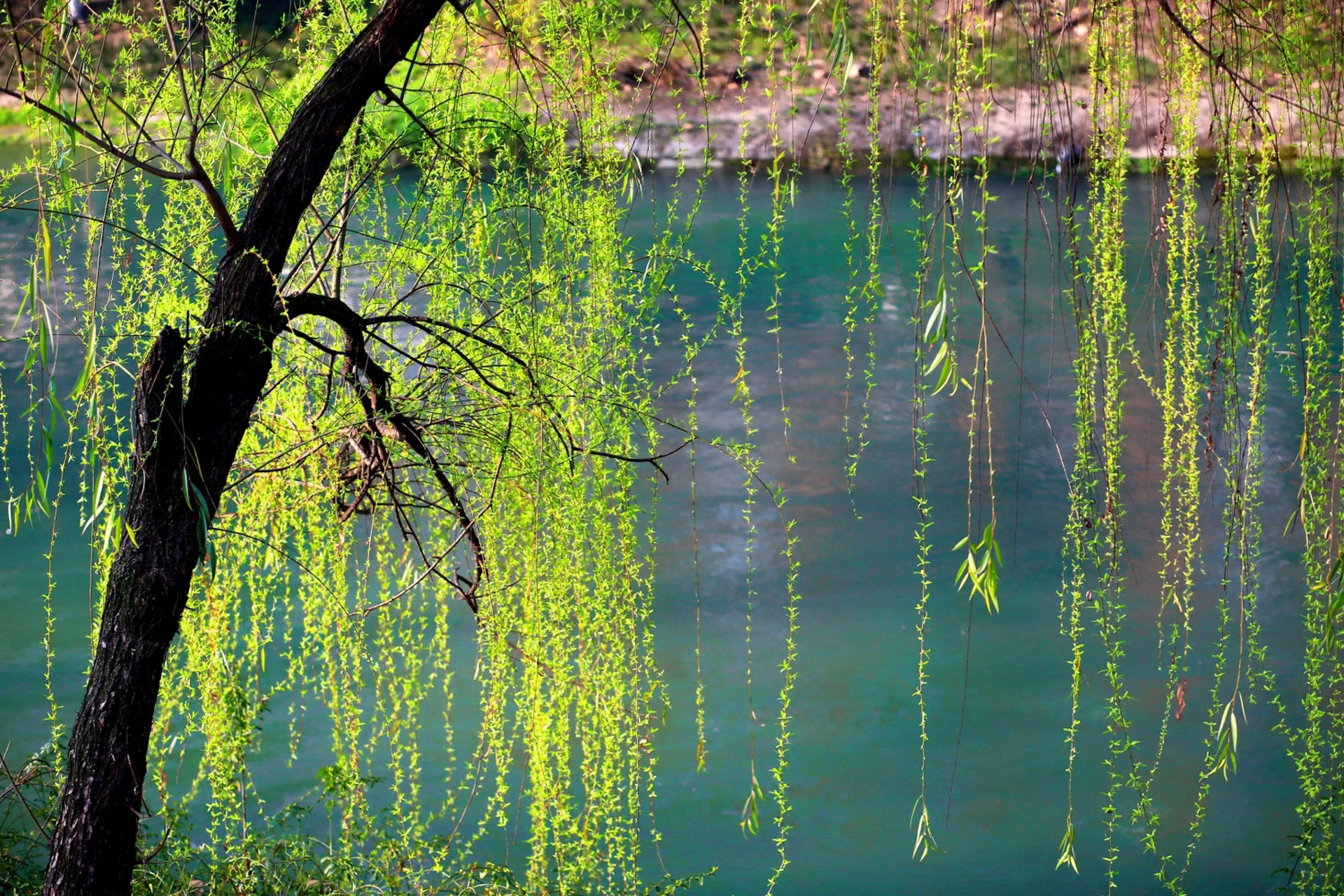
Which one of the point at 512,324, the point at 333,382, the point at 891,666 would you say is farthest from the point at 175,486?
the point at 891,666

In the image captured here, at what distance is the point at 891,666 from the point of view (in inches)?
140

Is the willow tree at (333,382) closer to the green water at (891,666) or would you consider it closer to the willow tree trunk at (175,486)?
the willow tree trunk at (175,486)

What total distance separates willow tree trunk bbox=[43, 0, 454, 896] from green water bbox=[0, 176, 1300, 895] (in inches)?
17.4

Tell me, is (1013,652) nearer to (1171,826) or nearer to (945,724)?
(945,724)

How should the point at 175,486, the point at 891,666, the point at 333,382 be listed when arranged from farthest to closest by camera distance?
1. the point at 891,666
2. the point at 333,382
3. the point at 175,486

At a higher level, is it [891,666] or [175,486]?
[175,486]

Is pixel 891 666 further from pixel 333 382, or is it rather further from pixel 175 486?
pixel 175 486

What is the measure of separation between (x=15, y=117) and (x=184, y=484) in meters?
9.39

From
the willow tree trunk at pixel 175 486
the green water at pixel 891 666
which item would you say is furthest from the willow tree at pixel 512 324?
the green water at pixel 891 666

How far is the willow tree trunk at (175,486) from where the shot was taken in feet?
4.75

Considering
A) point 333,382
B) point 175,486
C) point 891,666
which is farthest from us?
point 891,666

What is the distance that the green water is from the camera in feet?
9.25

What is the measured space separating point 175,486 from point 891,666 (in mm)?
2553

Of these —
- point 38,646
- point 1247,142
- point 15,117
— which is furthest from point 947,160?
point 15,117
